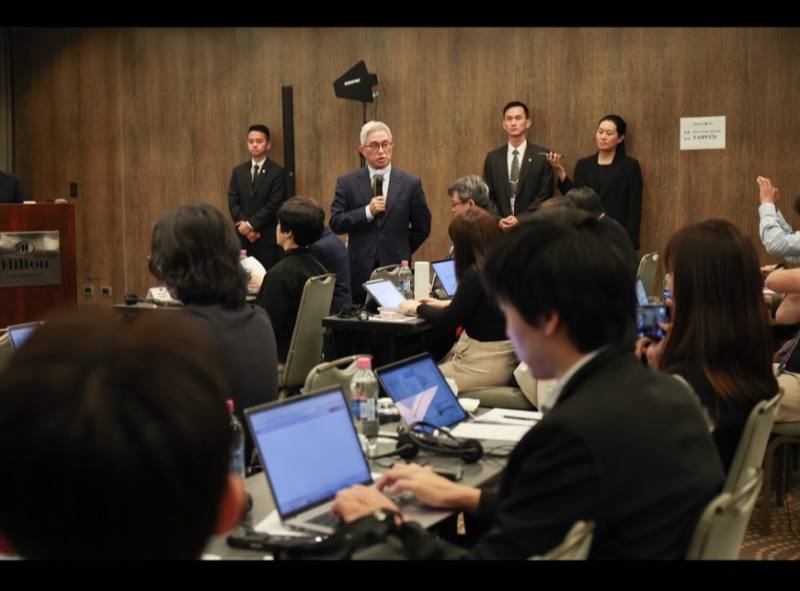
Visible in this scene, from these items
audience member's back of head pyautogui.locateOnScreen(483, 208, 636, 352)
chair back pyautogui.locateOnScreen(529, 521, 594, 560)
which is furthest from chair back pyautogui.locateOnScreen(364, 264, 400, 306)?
chair back pyautogui.locateOnScreen(529, 521, 594, 560)

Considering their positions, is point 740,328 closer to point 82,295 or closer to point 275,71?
point 275,71

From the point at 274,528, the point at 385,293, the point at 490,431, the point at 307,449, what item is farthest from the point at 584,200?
the point at 274,528

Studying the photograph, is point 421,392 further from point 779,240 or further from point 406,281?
point 779,240

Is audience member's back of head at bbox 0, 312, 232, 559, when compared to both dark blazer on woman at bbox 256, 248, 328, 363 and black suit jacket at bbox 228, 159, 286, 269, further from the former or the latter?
black suit jacket at bbox 228, 159, 286, 269

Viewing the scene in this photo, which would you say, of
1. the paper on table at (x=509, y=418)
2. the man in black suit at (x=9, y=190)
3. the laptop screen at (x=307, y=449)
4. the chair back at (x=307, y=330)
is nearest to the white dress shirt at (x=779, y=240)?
the chair back at (x=307, y=330)

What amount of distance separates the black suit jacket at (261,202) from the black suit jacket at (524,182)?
217 cm

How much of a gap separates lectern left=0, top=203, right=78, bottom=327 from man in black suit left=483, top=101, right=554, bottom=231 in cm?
348

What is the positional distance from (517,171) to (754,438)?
599 cm

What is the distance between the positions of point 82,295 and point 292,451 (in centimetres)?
918

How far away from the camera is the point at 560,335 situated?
1953mm

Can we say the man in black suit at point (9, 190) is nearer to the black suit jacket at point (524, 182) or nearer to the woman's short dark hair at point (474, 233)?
the black suit jacket at point (524, 182)

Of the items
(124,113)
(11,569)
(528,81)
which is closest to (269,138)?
(124,113)

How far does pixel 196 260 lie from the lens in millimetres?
3180

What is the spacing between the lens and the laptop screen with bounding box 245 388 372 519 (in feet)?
7.48
